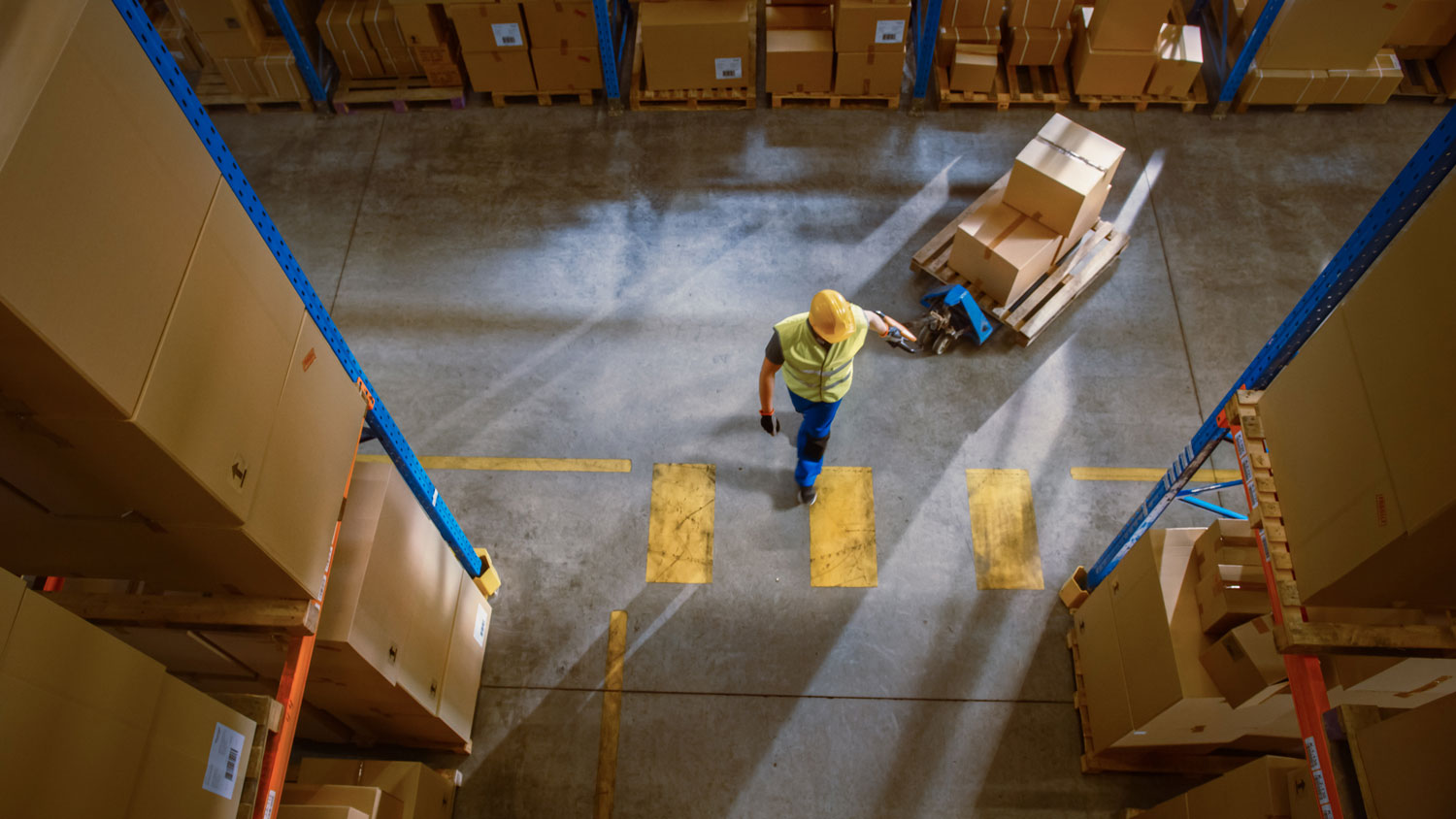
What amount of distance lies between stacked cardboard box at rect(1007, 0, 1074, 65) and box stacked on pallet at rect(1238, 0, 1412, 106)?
1.76m

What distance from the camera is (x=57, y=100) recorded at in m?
2.25

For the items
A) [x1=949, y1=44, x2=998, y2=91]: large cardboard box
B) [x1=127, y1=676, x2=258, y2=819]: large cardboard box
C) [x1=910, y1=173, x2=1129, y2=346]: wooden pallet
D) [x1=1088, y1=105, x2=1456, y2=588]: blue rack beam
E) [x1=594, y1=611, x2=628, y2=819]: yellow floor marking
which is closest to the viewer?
[x1=127, y1=676, x2=258, y2=819]: large cardboard box

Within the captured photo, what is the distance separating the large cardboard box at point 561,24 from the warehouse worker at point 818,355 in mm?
4207

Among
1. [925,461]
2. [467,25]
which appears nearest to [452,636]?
[925,461]

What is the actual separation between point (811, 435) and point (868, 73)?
4132mm

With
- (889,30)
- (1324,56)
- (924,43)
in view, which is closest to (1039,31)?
(924,43)

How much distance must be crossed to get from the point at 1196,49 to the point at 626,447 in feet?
20.7

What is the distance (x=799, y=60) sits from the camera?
26.6ft

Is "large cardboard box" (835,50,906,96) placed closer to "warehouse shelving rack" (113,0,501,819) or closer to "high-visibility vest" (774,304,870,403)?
"high-visibility vest" (774,304,870,403)

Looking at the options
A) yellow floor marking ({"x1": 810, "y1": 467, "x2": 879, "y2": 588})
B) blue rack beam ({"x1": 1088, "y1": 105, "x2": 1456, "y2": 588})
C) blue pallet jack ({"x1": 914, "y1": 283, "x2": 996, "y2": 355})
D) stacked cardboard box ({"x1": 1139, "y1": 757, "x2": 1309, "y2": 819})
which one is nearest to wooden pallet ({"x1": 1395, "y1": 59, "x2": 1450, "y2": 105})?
blue pallet jack ({"x1": 914, "y1": 283, "x2": 996, "y2": 355})

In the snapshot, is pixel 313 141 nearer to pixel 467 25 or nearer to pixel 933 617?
pixel 467 25

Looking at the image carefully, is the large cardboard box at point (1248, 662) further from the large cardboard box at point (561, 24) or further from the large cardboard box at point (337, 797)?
the large cardboard box at point (561, 24)

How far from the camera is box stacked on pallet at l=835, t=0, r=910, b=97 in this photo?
25.2 ft

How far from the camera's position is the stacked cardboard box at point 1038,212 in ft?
21.6
